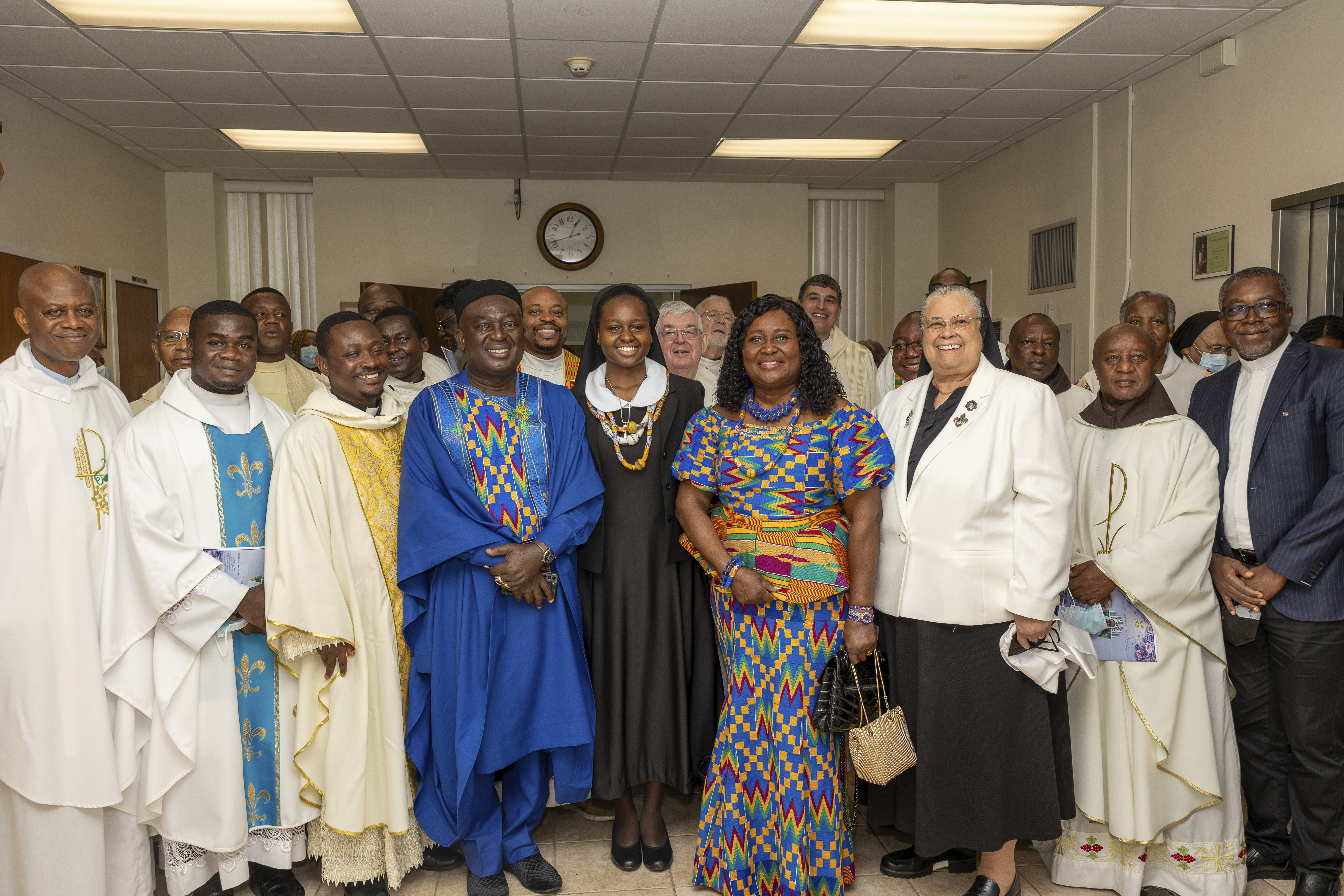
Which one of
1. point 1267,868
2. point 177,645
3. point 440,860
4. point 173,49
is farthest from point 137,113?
point 1267,868

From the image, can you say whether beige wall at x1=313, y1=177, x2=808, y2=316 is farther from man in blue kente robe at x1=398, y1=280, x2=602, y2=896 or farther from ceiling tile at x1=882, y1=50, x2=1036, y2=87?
man in blue kente robe at x1=398, y1=280, x2=602, y2=896

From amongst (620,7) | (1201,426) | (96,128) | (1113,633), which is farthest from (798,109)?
(96,128)

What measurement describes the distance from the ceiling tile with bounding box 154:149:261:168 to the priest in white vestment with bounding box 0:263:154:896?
239 inches

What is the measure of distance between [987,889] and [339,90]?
6114 millimetres

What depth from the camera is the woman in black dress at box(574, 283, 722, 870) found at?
2.96 meters

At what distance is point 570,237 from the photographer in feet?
30.4

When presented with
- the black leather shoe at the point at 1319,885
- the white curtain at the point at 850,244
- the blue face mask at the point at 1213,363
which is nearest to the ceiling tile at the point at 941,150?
the white curtain at the point at 850,244

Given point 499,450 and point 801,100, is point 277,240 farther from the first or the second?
point 499,450

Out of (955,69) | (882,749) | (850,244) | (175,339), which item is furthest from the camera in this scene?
(850,244)

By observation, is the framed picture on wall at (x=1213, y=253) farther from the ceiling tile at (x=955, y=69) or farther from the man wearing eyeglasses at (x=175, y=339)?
the man wearing eyeglasses at (x=175, y=339)

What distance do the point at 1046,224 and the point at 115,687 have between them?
24.0 ft

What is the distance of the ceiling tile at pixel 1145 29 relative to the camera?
5047 millimetres

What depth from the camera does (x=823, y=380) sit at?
106 inches

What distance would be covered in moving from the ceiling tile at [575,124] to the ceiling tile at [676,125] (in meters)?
0.14
